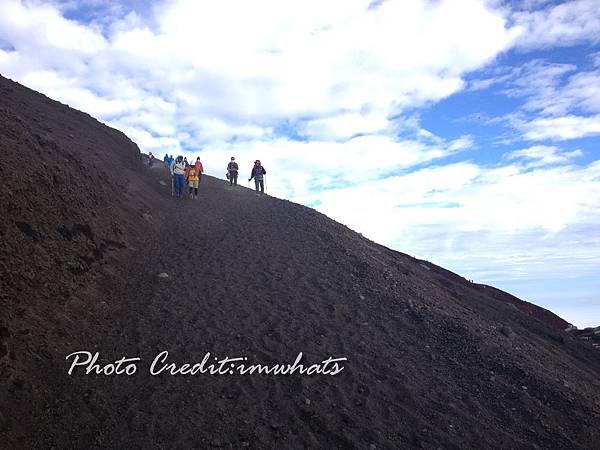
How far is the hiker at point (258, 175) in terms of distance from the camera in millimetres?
26438

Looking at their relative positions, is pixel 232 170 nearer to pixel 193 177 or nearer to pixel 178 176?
pixel 193 177

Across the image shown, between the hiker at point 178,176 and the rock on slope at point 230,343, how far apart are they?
5645mm

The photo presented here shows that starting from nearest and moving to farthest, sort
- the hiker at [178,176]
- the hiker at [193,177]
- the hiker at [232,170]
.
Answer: the hiker at [178,176]
the hiker at [193,177]
the hiker at [232,170]

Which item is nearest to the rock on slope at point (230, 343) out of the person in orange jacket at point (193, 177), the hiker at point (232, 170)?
the person in orange jacket at point (193, 177)

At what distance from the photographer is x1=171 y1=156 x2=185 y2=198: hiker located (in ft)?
70.5

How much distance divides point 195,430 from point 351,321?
16.4 feet

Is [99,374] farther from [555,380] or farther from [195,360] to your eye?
[555,380]

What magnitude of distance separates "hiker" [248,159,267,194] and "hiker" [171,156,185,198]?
5.57 meters

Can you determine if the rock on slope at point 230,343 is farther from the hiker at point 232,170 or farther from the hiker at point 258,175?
the hiker at point 232,170

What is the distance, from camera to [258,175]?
87.9ft

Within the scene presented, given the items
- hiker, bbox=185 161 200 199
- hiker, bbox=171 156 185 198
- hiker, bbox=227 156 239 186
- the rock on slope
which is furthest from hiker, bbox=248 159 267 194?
the rock on slope

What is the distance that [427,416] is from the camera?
743cm

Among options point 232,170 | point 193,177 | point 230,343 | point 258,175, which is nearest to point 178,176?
point 193,177

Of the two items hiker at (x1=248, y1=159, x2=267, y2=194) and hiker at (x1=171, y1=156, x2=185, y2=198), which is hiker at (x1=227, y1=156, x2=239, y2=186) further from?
hiker at (x1=171, y1=156, x2=185, y2=198)
